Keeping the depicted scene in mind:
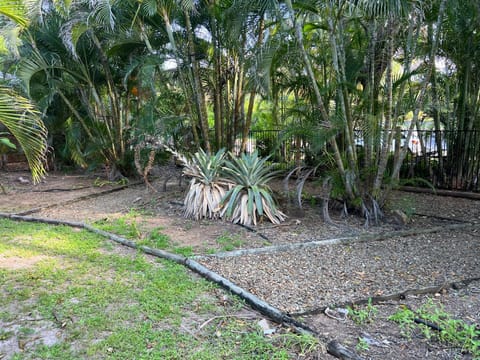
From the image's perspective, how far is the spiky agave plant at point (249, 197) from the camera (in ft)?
18.5

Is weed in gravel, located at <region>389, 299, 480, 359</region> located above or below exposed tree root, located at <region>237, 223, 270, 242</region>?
below

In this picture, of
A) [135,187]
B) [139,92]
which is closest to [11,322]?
[135,187]

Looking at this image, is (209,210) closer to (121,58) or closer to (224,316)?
(224,316)

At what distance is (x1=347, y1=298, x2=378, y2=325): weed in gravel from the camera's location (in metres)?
2.83

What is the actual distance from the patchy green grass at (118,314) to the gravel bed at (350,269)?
391mm

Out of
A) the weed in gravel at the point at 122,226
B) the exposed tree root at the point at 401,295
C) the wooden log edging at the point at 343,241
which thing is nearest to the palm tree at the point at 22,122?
the weed in gravel at the point at 122,226

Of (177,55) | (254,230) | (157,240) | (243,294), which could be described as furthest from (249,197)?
(177,55)

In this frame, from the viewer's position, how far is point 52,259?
4.26m

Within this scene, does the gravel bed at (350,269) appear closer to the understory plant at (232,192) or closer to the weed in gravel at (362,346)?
the weed in gravel at (362,346)

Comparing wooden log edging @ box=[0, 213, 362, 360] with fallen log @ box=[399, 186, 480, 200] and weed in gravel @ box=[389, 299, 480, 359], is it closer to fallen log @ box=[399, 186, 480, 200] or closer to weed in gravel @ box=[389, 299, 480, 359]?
weed in gravel @ box=[389, 299, 480, 359]

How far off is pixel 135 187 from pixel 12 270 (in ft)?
16.9

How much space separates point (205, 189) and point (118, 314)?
3161 millimetres

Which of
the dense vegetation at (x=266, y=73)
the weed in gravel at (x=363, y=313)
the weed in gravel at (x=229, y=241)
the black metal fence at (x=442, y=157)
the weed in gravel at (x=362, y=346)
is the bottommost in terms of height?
the weed in gravel at (x=362, y=346)

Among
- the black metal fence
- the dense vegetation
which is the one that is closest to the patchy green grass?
the dense vegetation
